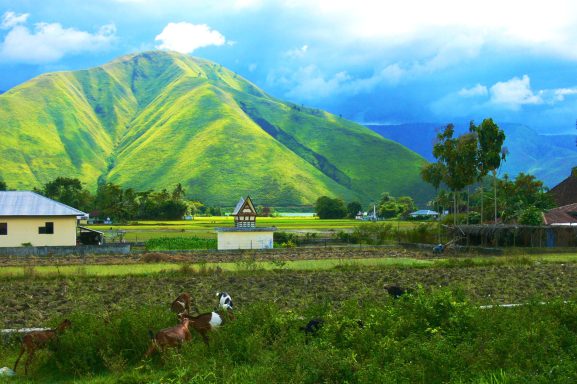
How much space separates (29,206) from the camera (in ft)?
146

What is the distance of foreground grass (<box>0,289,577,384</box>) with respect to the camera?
8.56 m

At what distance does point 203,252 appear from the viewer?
44156 millimetres

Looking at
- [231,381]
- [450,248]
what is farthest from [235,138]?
[231,381]

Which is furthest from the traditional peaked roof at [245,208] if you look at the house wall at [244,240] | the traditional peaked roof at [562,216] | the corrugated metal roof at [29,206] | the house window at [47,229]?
the traditional peaked roof at [562,216]

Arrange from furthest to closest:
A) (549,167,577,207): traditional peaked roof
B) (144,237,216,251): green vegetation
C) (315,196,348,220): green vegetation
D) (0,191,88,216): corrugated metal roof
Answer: (315,196,348,220): green vegetation → (549,167,577,207): traditional peaked roof → (144,237,216,251): green vegetation → (0,191,88,216): corrugated metal roof

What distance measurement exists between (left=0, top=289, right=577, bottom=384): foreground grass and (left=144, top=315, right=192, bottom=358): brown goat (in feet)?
0.68

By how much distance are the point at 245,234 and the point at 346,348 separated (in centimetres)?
3936

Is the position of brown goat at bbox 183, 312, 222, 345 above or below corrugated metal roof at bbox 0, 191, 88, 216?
below

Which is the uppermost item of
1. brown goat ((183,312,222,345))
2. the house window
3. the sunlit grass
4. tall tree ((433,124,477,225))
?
tall tree ((433,124,477,225))

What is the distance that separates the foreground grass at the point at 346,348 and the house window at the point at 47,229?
33.6 metres

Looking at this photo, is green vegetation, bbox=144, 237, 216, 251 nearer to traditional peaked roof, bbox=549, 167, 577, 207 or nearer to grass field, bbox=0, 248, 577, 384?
grass field, bbox=0, 248, 577, 384

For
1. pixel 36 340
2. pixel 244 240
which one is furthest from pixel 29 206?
pixel 36 340

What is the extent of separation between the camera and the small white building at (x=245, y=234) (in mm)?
48750

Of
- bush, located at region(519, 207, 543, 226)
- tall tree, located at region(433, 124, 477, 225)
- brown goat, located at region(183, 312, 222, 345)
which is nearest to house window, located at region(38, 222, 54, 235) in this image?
tall tree, located at region(433, 124, 477, 225)
